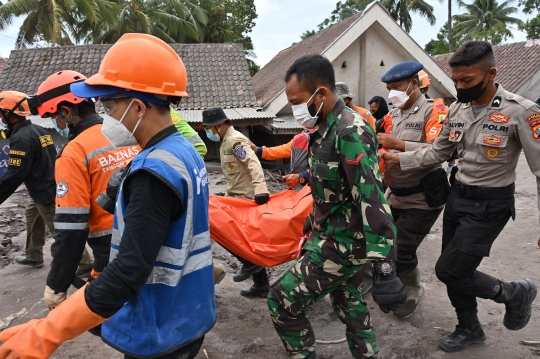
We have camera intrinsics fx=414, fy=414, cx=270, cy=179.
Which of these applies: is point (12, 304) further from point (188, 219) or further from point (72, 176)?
point (188, 219)

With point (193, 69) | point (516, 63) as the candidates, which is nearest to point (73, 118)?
point (193, 69)

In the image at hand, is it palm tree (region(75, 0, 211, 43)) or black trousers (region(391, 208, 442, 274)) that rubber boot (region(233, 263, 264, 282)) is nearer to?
black trousers (region(391, 208, 442, 274))

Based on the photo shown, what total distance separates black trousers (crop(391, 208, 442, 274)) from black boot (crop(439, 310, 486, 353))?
24.0 inches

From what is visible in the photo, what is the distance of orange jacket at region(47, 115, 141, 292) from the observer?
2.37 m

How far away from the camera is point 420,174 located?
350cm

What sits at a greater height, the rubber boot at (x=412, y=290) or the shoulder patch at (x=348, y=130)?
the shoulder patch at (x=348, y=130)

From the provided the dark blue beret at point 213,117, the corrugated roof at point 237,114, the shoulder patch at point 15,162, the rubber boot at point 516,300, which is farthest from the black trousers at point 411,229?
the corrugated roof at point 237,114

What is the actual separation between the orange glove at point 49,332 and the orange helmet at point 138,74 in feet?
2.60

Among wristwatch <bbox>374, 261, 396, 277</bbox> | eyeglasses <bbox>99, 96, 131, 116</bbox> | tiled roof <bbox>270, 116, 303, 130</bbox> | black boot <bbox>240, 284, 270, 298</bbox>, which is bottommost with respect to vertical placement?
black boot <bbox>240, 284, 270, 298</bbox>

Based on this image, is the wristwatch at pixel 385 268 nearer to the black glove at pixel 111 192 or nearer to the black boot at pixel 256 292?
the black glove at pixel 111 192

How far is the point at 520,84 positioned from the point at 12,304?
23.2 m

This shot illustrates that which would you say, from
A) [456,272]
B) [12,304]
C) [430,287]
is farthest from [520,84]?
[12,304]

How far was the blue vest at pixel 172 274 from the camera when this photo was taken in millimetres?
1549

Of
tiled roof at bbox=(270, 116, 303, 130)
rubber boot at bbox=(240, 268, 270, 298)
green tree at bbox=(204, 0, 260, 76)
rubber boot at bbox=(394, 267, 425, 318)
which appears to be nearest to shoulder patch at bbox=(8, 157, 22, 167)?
rubber boot at bbox=(240, 268, 270, 298)
